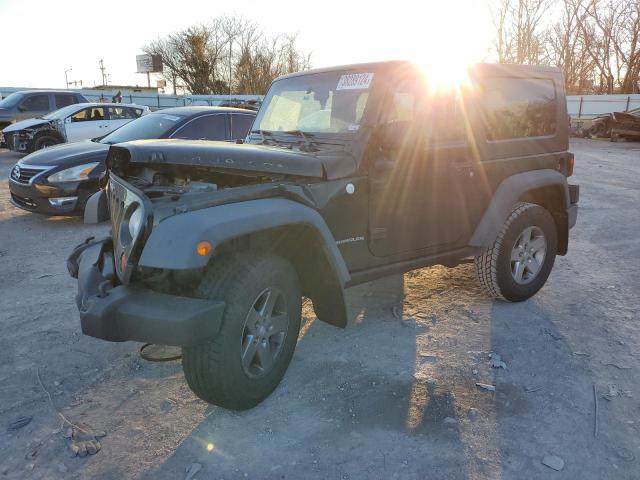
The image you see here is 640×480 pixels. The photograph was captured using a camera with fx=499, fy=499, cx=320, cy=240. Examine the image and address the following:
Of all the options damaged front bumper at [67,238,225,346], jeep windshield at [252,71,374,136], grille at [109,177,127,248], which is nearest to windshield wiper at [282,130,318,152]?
jeep windshield at [252,71,374,136]

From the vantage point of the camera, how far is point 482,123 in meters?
3.82

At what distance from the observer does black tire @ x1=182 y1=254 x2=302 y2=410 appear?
2.47 m

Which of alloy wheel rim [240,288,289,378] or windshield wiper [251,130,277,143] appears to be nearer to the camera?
alloy wheel rim [240,288,289,378]

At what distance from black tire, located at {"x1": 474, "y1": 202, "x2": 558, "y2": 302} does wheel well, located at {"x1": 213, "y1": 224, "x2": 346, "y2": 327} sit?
1677 millimetres

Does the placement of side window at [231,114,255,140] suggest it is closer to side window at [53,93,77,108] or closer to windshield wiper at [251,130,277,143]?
windshield wiper at [251,130,277,143]

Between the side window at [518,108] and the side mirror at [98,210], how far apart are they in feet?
10.1

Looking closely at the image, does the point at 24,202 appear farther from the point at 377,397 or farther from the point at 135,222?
the point at 377,397

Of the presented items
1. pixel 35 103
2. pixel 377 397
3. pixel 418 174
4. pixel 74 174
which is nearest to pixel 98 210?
pixel 418 174

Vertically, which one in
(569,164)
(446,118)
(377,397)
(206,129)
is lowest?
(377,397)

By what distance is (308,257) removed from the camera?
2.94 meters

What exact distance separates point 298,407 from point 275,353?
13.1 inches

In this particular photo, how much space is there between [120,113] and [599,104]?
91.1ft

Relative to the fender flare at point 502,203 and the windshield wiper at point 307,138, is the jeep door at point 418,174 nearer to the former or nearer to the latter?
the fender flare at point 502,203

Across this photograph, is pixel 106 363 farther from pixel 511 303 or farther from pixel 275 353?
pixel 511 303
